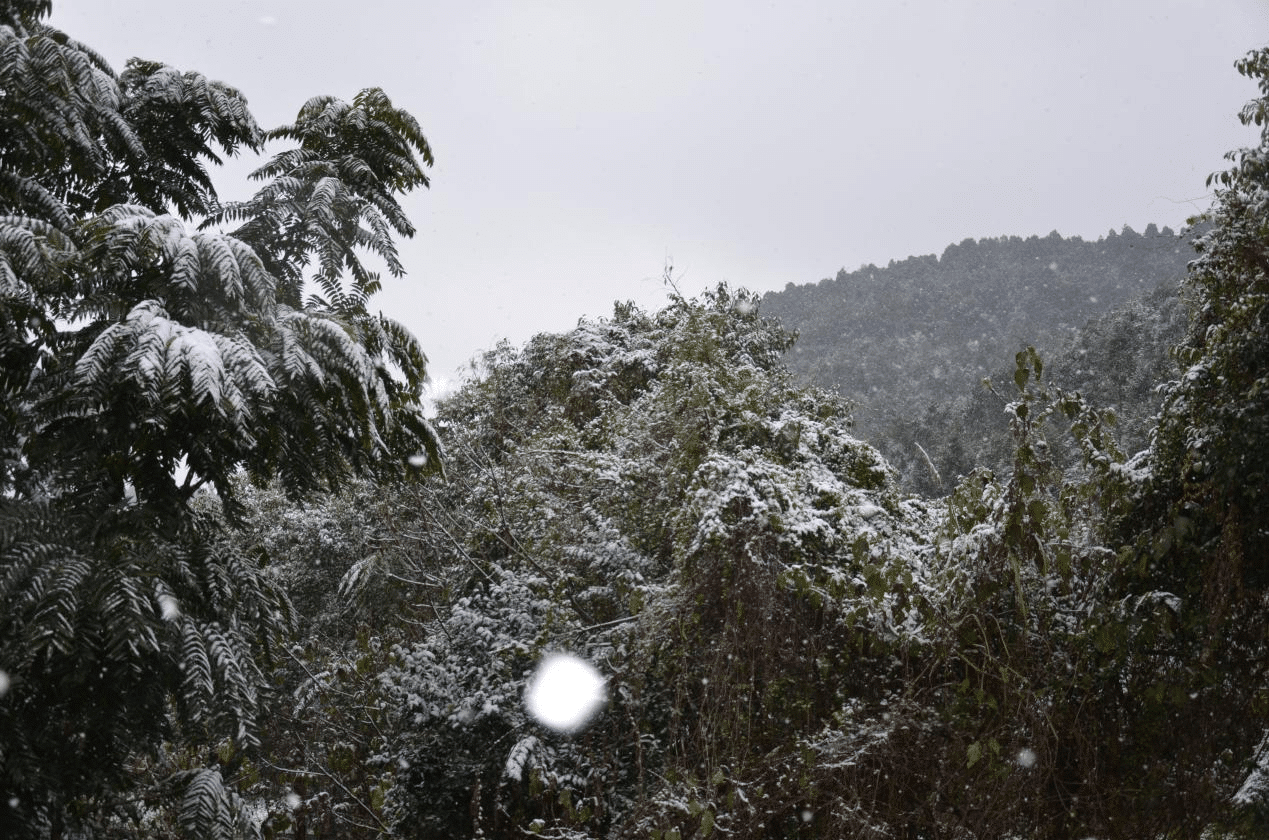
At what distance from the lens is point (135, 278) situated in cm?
290

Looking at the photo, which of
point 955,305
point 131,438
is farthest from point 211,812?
point 955,305

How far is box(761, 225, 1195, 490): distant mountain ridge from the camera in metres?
43.6

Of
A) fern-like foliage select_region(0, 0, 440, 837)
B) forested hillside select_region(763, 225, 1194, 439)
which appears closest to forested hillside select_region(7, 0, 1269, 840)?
fern-like foliage select_region(0, 0, 440, 837)

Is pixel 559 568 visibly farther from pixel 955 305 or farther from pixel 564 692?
pixel 955 305

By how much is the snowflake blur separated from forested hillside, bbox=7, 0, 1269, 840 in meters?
0.07

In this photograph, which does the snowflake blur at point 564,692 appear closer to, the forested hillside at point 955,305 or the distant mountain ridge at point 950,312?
the distant mountain ridge at point 950,312

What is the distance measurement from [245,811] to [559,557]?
3821 millimetres

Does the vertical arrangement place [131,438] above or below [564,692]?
above

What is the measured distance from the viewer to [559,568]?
6.82m

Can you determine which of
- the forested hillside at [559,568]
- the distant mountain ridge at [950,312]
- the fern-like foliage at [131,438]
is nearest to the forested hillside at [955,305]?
the distant mountain ridge at [950,312]

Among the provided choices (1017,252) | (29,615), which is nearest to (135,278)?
(29,615)

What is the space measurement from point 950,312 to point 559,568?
6721cm

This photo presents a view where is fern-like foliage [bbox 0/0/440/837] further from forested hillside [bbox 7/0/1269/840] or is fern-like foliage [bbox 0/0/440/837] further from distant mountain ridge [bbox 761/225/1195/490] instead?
distant mountain ridge [bbox 761/225/1195/490]

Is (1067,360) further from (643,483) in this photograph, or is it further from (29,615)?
(29,615)
